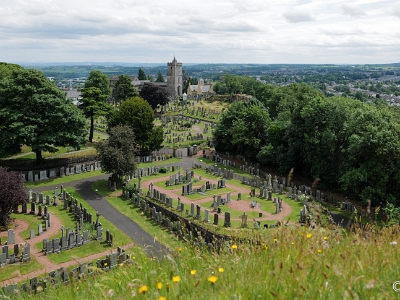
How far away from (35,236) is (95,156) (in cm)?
2098

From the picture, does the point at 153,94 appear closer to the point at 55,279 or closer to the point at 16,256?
the point at 16,256

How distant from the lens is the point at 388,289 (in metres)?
5.67

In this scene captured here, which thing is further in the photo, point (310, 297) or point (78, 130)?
point (78, 130)

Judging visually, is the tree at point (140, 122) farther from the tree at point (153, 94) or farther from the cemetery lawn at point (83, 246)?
the tree at point (153, 94)

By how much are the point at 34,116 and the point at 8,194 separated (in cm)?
1538

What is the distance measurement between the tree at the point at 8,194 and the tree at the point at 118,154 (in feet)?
32.0

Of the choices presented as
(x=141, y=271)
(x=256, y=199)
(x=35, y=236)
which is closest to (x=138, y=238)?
(x=35, y=236)

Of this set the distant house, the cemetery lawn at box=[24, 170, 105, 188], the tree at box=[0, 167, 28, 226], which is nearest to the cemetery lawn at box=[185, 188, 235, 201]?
the cemetery lawn at box=[24, 170, 105, 188]

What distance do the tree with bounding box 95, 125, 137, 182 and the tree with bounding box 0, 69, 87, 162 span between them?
548 cm

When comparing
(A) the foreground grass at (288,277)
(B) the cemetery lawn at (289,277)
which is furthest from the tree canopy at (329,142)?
(A) the foreground grass at (288,277)

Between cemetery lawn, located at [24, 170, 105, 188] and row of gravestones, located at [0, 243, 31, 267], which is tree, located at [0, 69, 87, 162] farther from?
row of gravestones, located at [0, 243, 31, 267]

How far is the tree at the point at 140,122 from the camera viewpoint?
46188 millimetres

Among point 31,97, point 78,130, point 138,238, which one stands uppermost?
point 31,97

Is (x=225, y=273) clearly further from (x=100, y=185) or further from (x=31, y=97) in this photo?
(x=31, y=97)
